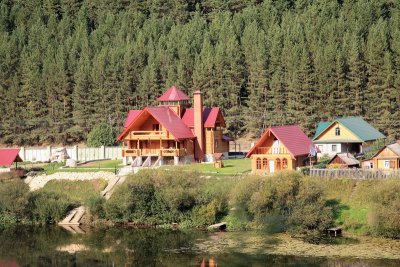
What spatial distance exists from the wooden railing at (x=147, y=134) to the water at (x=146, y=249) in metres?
18.5

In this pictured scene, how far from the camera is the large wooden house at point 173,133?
229 ft

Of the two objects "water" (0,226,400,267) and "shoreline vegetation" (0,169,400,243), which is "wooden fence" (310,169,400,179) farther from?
"water" (0,226,400,267)

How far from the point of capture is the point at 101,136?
83.0 m

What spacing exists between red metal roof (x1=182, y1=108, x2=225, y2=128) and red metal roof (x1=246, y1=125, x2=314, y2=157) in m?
12.8

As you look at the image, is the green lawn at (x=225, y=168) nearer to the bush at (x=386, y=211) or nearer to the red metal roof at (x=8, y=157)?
the red metal roof at (x=8, y=157)

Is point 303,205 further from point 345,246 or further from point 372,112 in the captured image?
point 372,112

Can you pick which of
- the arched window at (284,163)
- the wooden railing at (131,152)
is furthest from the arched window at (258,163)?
the wooden railing at (131,152)

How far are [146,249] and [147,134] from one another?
2550 centimetres

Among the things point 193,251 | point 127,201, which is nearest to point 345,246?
point 193,251

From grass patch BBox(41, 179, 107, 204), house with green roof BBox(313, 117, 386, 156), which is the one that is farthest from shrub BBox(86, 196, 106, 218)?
house with green roof BBox(313, 117, 386, 156)

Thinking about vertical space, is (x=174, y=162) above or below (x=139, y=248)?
above

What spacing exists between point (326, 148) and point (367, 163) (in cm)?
1130

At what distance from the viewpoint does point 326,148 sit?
70.4 metres

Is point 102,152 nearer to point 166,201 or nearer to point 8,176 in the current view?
point 8,176
